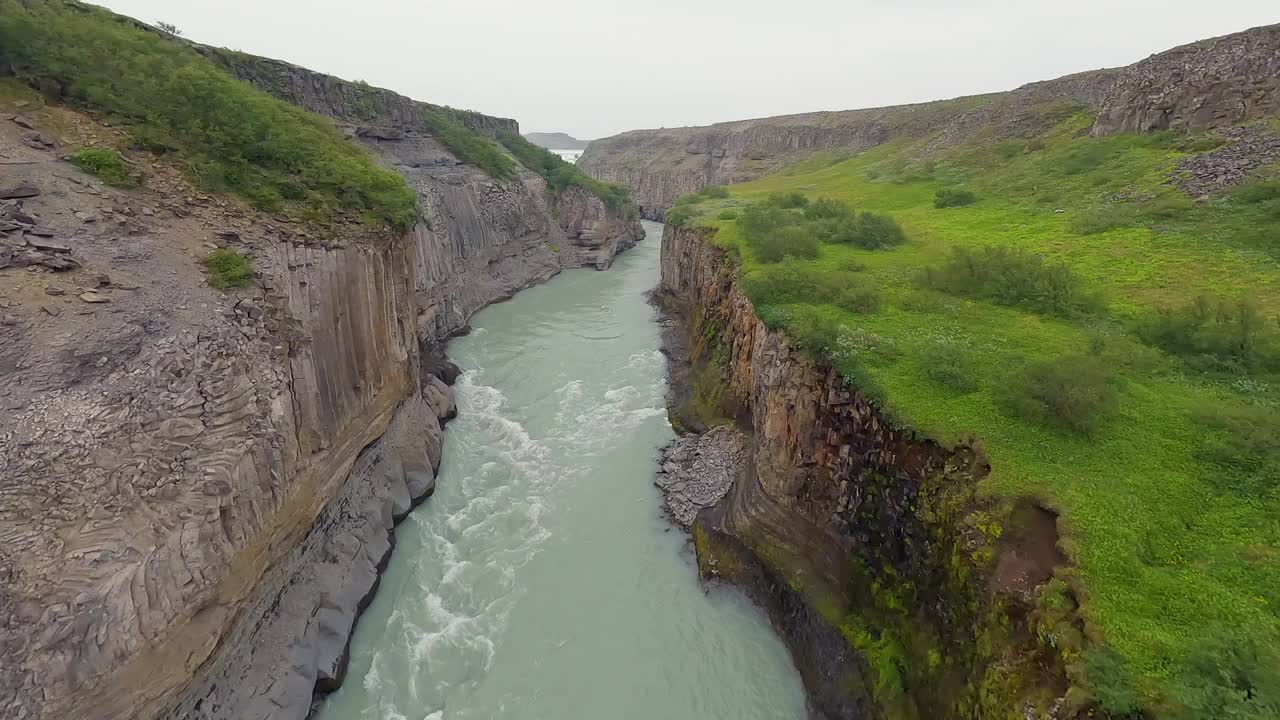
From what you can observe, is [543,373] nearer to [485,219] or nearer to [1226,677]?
[485,219]

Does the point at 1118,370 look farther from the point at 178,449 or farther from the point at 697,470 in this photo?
the point at 178,449

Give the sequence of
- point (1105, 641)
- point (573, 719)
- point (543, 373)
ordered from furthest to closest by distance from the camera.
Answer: point (543, 373) → point (573, 719) → point (1105, 641)

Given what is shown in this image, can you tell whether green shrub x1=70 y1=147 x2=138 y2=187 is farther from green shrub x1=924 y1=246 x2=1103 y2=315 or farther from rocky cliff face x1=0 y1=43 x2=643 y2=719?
green shrub x1=924 y1=246 x2=1103 y2=315

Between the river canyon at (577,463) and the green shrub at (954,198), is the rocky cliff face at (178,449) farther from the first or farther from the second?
the green shrub at (954,198)

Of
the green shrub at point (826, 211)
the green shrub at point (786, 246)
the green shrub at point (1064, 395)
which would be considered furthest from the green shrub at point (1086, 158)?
the green shrub at point (1064, 395)

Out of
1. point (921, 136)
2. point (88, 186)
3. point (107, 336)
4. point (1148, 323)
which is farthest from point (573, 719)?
point (921, 136)

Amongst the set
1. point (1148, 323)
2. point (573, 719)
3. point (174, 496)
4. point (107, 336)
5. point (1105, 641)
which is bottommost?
point (573, 719)

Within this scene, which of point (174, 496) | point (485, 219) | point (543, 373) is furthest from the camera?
point (485, 219)

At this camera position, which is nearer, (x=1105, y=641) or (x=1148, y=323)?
(x=1105, y=641)

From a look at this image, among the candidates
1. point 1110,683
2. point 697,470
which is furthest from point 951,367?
point 697,470
